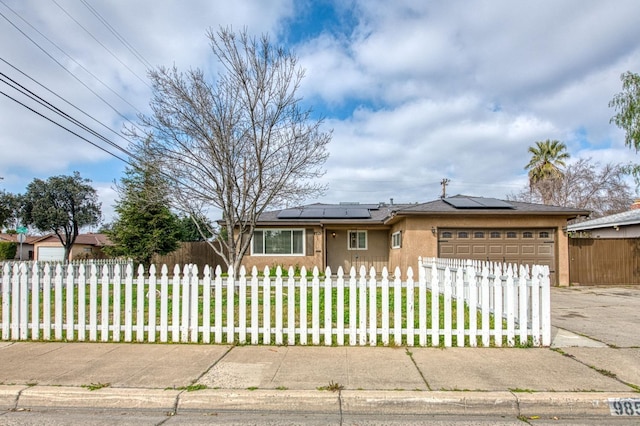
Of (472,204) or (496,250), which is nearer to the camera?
(496,250)

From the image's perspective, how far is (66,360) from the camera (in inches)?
194

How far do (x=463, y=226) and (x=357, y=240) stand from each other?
18.7 ft

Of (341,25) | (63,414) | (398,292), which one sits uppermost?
(341,25)

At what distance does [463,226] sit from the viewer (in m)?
14.7

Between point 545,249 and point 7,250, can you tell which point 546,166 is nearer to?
point 545,249

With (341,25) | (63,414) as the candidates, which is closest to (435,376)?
(63,414)

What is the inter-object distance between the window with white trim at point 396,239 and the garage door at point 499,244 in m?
1.63

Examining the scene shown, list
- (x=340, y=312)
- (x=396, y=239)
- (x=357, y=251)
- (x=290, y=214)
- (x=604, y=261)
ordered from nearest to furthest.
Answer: (x=340, y=312) < (x=604, y=261) < (x=396, y=239) < (x=290, y=214) < (x=357, y=251)

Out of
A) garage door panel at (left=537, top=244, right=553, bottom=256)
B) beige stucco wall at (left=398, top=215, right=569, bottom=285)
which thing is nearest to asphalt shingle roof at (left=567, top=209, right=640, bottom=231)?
beige stucco wall at (left=398, top=215, right=569, bottom=285)

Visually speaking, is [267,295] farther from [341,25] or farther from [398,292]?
[341,25]

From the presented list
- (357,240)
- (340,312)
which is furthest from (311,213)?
(340,312)

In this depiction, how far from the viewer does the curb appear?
3.76m

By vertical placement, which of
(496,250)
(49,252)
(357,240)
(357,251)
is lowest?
(49,252)

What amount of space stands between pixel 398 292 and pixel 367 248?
13395 millimetres
